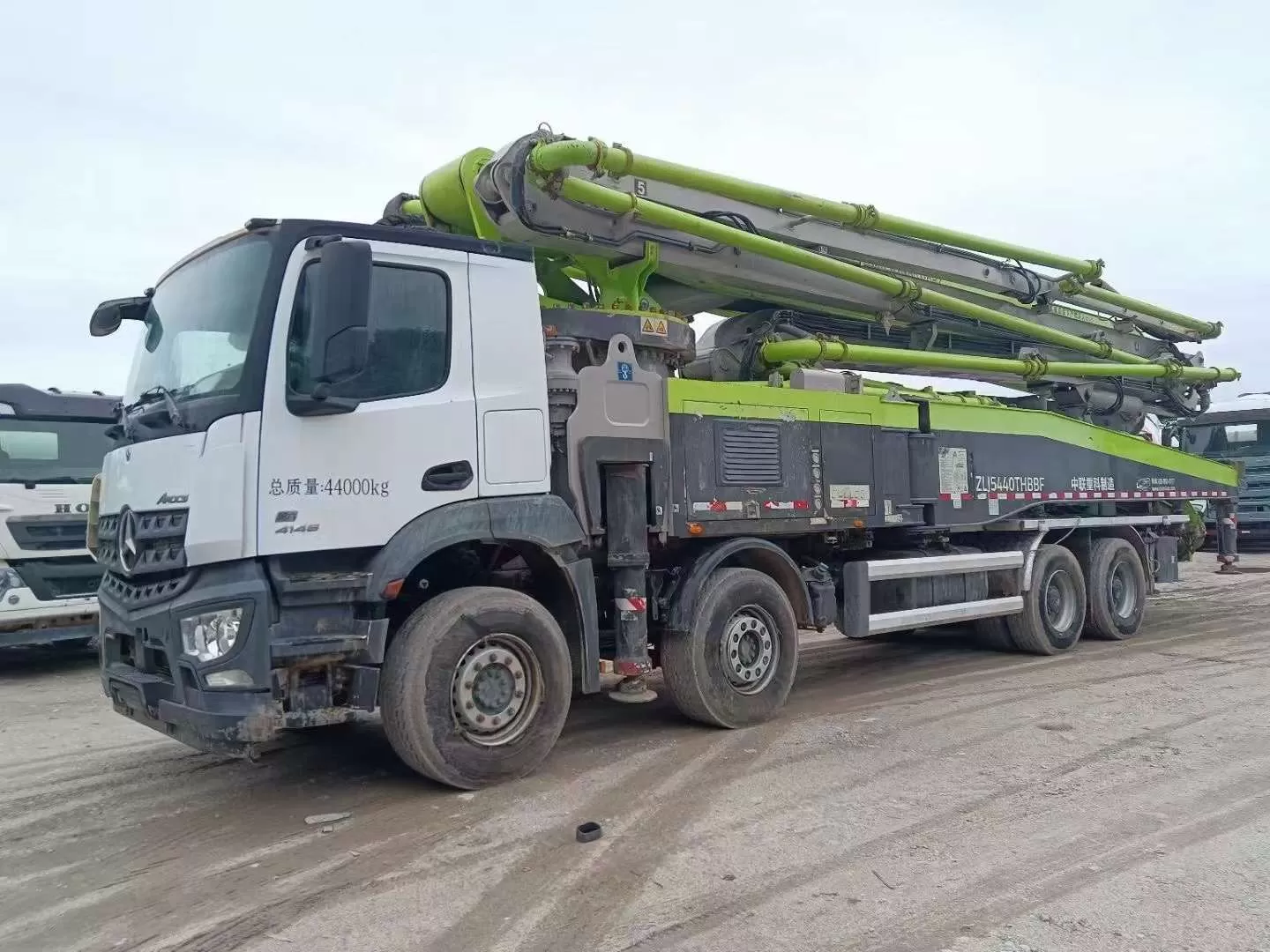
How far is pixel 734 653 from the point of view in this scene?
649 centimetres

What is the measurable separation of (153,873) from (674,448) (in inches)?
142

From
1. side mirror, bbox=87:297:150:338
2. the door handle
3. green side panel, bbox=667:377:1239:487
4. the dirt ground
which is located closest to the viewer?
the dirt ground

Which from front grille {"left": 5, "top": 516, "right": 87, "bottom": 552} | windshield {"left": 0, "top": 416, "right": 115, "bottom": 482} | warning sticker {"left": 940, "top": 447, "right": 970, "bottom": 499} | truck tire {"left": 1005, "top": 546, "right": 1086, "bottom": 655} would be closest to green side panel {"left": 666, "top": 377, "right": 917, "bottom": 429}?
warning sticker {"left": 940, "top": 447, "right": 970, "bottom": 499}

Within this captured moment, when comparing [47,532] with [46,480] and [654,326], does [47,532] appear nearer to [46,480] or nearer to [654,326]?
[46,480]

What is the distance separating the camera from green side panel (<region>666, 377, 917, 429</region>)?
6.42m

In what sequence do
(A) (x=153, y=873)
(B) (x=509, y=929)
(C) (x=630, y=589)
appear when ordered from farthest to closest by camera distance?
(C) (x=630, y=589)
(A) (x=153, y=873)
(B) (x=509, y=929)

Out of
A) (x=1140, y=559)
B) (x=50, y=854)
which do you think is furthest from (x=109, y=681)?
(x=1140, y=559)

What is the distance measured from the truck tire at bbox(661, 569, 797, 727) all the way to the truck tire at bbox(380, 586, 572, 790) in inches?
42.0

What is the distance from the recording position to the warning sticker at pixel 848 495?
7375mm

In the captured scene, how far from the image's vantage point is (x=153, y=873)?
14.0 ft

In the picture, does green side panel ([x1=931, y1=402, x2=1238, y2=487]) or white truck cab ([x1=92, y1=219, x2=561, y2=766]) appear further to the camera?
green side panel ([x1=931, y1=402, x2=1238, y2=487])

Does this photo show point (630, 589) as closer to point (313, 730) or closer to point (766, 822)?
point (766, 822)

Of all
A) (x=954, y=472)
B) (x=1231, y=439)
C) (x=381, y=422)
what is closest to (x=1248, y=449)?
(x=1231, y=439)

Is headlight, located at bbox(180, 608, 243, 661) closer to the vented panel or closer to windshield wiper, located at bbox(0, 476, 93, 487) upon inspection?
the vented panel
